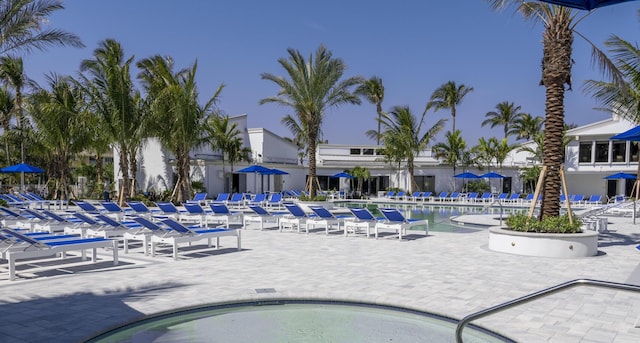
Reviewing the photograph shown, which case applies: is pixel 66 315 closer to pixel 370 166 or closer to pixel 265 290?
pixel 265 290

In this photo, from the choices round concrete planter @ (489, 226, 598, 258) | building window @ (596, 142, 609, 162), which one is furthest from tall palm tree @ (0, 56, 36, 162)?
building window @ (596, 142, 609, 162)

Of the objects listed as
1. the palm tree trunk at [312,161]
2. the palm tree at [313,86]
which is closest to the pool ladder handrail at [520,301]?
the palm tree at [313,86]

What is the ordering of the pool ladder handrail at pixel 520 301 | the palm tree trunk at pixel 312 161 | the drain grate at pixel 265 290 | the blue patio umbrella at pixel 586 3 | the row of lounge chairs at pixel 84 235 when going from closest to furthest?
the pool ladder handrail at pixel 520 301, the blue patio umbrella at pixel 586 3, the drain grate at pixel 265 290, the row of lounge chairs at pixel 84 235, the palm tree trunk at pixel 312 161

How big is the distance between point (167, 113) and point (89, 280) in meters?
18.5

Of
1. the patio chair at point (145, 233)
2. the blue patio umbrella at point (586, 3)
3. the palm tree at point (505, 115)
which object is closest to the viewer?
the blue patio umbrella at point (586, 3)

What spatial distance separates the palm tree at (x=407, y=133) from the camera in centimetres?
3247

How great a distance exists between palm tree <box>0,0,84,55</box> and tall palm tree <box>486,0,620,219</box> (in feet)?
38.3

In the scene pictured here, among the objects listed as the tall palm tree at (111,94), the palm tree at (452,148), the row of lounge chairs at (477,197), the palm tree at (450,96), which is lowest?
the row of lounge chairs at (477,197)

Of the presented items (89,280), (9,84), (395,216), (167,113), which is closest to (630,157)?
(395,216)

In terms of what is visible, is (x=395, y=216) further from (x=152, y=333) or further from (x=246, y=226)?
(x=152, y=333)

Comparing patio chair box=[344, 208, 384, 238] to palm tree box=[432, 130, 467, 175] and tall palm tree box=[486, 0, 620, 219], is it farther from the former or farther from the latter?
palm tree box=[432, 130, 467, 175]

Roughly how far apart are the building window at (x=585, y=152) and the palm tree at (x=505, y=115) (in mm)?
15818

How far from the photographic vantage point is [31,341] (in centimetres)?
449

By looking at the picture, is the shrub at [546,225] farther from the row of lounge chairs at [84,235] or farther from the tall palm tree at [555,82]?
the row of lounge chairs at [84,235]
